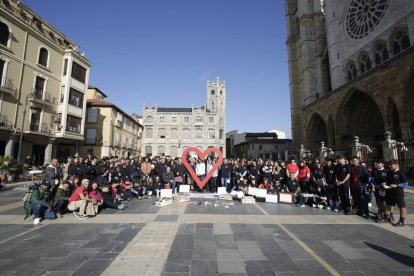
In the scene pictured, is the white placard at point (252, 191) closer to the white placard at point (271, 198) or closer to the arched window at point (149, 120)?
the white placard at point (271, 198)

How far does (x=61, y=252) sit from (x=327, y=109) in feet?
88.5

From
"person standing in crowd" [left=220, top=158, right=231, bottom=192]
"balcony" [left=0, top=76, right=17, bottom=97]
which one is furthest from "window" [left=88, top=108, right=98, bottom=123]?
"person standing in crowd" [left=220, top=158, right=231, bottom=192]

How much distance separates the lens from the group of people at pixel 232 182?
275 inches

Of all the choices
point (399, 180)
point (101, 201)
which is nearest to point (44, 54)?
point (101, 201)

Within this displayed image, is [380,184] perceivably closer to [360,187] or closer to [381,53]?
[360,187]

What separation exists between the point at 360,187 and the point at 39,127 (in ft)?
84.7

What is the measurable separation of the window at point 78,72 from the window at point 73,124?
450cm

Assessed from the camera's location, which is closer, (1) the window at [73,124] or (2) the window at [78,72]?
(1) the window at [73,124]

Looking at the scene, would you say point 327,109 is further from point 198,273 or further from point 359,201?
point 198,273

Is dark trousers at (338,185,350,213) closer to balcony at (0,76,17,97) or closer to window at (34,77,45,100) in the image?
balcony at (0,76,17,97)

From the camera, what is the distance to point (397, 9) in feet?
62.9

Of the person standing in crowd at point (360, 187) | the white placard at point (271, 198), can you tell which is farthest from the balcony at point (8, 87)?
the person standing in crowd at point (360, 187)

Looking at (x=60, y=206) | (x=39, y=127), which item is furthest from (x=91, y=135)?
(x=60, y=206)

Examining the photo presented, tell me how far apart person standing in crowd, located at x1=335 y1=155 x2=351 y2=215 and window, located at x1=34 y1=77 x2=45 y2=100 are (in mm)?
25099
